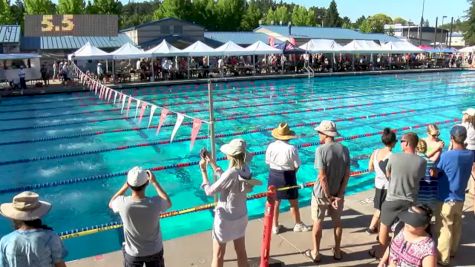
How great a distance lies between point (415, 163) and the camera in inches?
151

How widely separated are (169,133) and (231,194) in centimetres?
926

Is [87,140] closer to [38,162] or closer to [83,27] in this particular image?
[38,162]

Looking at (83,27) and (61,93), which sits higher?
(83,27)

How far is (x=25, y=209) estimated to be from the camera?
9.10ft

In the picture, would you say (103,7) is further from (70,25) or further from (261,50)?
(261,50)

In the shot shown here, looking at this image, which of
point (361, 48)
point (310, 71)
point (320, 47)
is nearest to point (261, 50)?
point (310, 71)

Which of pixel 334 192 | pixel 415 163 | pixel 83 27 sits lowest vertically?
pixel 334 192

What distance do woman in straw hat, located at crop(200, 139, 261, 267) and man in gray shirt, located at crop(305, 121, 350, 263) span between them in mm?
836

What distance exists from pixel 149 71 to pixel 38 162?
652 inches

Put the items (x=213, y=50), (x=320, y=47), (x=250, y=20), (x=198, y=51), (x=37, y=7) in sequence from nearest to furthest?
1. (x=198, y=51)
2. (x=213, y=50)
3. (x=320, y=47)
4. (x=37, y=7)
5. (x=250, y=20)

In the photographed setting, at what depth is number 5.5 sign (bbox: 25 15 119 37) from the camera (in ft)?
106

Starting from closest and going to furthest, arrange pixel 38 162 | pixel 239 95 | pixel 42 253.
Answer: pixel 42 253 < pixel 38 162 < pixel 239 95

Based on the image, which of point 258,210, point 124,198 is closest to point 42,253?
point 124,198

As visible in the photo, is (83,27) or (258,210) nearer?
(258,210)
